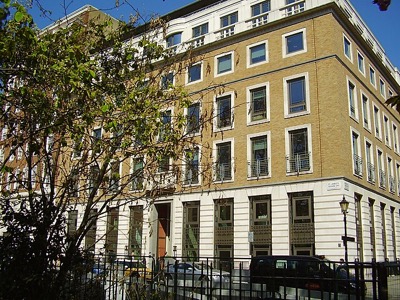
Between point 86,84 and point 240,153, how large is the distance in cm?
2653

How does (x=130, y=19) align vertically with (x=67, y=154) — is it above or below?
above

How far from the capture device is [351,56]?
32375 mm

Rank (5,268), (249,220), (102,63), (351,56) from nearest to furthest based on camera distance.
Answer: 1. (5,268)
2. (102,63)
3. (249,220)
4. (351,56)

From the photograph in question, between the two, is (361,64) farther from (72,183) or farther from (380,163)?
(72,183)

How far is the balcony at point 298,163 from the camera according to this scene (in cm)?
2862

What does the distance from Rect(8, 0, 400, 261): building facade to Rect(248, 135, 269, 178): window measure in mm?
74

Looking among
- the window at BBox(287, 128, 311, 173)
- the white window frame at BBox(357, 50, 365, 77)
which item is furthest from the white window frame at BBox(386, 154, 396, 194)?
the window at BBox(287, 128, 311, 173)

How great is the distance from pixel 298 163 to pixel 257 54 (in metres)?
9.23

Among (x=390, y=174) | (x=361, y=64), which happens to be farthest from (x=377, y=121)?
(x=361, y=64)

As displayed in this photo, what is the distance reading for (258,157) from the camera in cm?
3116

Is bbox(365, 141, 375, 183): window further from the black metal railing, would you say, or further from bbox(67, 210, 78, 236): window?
bbox(67, 210, 78, 236): window

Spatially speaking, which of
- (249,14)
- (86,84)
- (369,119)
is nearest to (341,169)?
(369,119)

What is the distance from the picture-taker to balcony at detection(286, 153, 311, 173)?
28625mm

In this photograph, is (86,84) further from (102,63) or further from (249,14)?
(249,14)
